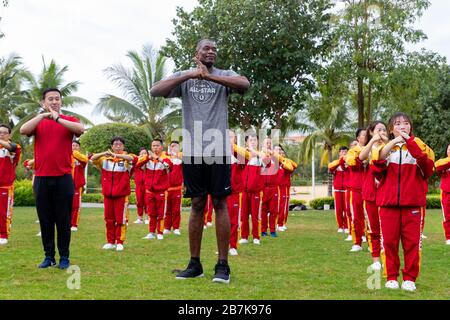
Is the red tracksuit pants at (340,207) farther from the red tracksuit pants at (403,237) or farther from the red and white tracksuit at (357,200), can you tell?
the red tracksuit pants at (403,237)

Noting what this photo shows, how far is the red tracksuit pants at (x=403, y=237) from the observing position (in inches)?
250

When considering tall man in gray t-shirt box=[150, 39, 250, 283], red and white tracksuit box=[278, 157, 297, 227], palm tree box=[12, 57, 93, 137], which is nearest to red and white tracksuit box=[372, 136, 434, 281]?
tall man in gray t-shirt box=[150, 39, 250, 283]

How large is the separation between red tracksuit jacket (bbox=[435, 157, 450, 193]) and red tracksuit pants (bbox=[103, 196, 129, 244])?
20.7ft

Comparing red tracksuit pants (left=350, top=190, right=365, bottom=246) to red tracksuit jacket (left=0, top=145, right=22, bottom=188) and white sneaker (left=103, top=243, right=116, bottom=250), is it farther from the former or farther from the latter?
red tracksuit jacket (left=0, top=145, right=22, bottom=188)

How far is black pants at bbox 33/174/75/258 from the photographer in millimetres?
7438

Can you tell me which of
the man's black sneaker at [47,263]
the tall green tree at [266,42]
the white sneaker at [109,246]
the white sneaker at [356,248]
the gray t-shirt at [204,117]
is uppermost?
the tall green tree at [266,42]

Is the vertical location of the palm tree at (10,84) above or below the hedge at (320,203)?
above

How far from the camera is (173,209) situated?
13.7m

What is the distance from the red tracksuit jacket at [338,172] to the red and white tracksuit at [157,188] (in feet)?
12.0

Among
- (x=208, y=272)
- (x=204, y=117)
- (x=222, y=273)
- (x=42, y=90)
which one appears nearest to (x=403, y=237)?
(x=222, y=273)

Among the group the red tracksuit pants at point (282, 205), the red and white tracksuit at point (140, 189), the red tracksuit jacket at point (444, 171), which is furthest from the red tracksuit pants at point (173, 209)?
the red tracksuit jacket at point (444, 171)

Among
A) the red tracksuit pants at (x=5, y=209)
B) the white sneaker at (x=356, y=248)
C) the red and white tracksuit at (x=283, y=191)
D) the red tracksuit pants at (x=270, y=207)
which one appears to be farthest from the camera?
the red and white tracksuit at (x=283, y=191)

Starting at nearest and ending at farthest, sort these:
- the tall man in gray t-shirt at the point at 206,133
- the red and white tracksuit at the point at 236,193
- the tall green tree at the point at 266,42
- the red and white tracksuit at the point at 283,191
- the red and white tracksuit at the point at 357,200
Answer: the tall man in gray t-shirt at the point at 206,133
the red and white tracksuit at the point at 236,193
the red and white tracksuit at the point at 357,200
the red and white tracksuit at the point at 283,191
the tall green tree at the point at 266,42

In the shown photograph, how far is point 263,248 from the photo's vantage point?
10891 mm
